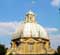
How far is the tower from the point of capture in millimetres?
139000

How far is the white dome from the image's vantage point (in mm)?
141000

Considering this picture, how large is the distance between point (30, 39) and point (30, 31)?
2.99m

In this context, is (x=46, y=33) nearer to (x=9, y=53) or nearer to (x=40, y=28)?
(x=40, y=28)

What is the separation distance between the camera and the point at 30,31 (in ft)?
465

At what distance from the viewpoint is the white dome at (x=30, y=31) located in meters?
141

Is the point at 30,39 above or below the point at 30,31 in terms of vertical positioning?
below

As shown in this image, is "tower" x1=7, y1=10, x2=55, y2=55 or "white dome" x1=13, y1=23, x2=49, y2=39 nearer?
"tower" x1=7, y1=10, x2=55, y2=55

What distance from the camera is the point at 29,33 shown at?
141000mm

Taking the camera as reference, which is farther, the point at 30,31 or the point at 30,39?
the point at 30,31

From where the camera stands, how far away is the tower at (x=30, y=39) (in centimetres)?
13900

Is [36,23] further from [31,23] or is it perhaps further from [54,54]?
[54,54]

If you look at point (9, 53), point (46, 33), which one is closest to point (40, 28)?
point (46, 33)

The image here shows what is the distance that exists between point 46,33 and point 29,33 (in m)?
4.86

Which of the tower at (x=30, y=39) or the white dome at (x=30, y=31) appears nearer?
the tower at (x=30, y=39)
